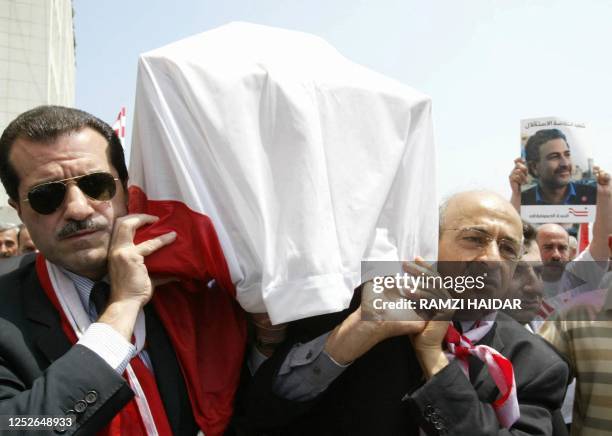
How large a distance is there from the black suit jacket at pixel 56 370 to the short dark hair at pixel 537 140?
403cm

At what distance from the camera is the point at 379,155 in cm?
159

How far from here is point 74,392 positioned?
1381mm

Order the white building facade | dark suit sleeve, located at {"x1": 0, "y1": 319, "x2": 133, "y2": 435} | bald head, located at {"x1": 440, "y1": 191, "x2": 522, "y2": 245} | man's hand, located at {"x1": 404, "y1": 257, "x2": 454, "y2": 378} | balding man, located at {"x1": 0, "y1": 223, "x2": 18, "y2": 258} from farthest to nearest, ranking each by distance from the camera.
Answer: the white building facade, balding man, located at {"x1": 0, "y1": 223, "x2": 18, "y2": 258}, bald head, located at {"x1": 440, "y1": 191, "x2": 522, "y2": 245}, man's hand, located at {"x1": 404, "y1": 257, "x2": 454, "y2": 378}, dark suit sleeve, located at {"x1": 0, "y1": 319, "x2": 133, "y2": 435}

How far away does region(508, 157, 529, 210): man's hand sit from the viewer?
4.79 m

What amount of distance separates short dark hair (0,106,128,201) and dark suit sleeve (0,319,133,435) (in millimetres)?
578

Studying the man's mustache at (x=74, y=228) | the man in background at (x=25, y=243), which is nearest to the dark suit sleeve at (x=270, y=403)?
the man's mustache at (x=74, y=228)

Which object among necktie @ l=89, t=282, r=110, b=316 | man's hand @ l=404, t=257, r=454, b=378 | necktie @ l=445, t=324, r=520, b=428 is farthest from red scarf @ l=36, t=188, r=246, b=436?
necktie @ l=445, t=324, r=520, b=428

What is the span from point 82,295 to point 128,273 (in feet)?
0.76

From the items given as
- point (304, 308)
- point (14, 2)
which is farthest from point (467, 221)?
point (14, 2)

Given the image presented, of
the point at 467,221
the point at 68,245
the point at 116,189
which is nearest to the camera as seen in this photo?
the point at 68,245

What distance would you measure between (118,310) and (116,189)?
398 millimetres

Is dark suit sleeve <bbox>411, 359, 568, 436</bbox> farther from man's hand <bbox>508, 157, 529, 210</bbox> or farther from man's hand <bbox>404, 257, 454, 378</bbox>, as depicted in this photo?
man's hand <bbox>508, 157, 529, 210</bbox>

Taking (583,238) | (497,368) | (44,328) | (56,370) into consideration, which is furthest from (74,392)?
(583,238)

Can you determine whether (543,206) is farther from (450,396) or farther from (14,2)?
(14,2)
